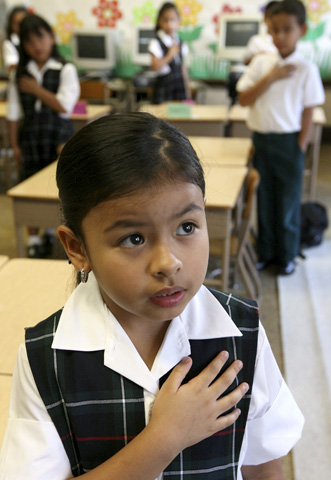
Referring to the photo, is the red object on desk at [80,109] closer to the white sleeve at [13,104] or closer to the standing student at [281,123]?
the white sleeve at [13,104]

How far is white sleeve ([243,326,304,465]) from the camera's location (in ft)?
2.59

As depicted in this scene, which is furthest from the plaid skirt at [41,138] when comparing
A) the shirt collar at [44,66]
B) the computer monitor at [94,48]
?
the computer monitor at [94,48]

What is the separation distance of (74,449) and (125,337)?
18 centimetres

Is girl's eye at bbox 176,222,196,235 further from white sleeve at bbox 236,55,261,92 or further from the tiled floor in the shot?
white sleeve at bbox 236,55,261,92

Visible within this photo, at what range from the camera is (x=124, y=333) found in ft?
2.41

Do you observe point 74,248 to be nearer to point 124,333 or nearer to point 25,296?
point 124,333

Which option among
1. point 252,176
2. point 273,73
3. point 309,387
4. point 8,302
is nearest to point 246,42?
point 273,73

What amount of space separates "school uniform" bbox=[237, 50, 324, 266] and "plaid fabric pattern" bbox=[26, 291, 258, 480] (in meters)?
2.17

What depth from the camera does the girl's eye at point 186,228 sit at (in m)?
0.65

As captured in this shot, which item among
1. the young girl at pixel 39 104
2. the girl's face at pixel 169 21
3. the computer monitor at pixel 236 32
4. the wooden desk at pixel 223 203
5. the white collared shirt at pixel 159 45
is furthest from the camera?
the computer monitor at pixel 236 32

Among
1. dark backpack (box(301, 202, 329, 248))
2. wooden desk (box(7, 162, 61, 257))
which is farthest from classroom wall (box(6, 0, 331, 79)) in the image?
wooden desk (box(7, 162, 61, 257))

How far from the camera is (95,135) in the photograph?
67cm

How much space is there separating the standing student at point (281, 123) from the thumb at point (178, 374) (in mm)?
2197

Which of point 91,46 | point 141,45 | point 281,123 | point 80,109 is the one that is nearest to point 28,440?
point 281,123
